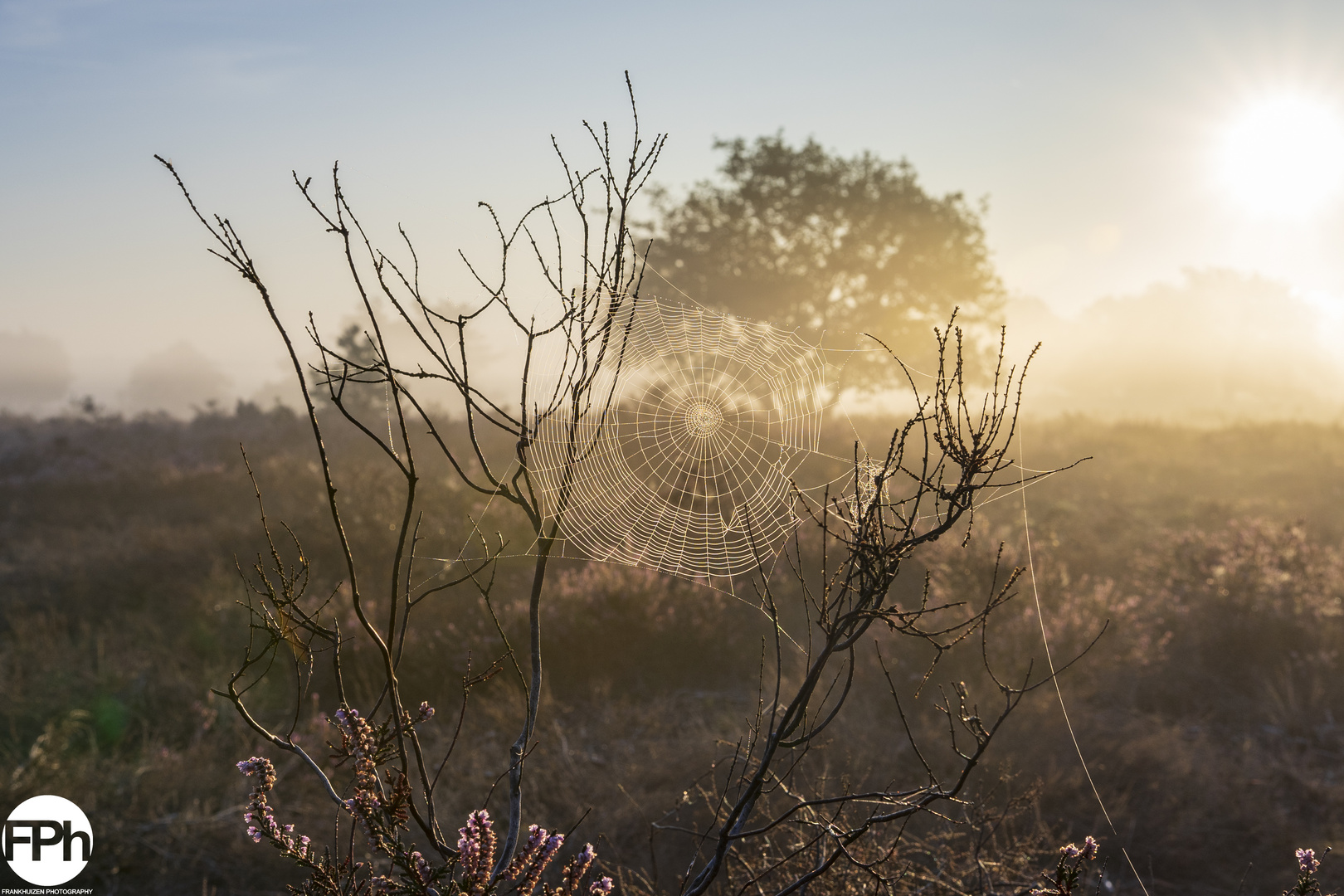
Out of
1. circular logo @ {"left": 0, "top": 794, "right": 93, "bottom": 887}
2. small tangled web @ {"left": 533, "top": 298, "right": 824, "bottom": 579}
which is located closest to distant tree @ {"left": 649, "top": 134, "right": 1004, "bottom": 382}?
small tangled web @ {"left": 533, "top": 298, "right": 824, "bottom": 579}

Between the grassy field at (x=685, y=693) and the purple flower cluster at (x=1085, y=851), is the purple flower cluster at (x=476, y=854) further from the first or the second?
the purple flower cluster at (x=1085, y=851)

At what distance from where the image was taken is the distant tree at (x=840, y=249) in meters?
22.1

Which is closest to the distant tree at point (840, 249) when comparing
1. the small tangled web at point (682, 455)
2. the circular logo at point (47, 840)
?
the small tangled web at point (682, 455)

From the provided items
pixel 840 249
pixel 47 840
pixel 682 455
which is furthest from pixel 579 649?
pixel 840 249

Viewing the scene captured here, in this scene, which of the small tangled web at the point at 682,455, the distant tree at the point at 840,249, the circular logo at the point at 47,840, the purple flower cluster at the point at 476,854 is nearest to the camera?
the purple flower cluster at the point at 476,854

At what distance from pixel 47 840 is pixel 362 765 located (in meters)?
4.18

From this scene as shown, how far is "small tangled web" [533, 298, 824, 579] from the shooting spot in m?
2.99

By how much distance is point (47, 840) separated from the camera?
14.2 feet

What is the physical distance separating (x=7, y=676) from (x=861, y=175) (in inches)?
841

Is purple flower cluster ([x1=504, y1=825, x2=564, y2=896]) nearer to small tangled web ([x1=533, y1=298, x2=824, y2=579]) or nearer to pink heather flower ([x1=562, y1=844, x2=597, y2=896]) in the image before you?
pink heather flower ([x1=562, y1=844, x2=597, y2=896])

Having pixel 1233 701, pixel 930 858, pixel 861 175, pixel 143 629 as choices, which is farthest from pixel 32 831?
pixel 861 175

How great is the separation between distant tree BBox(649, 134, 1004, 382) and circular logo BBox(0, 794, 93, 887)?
19.4 m

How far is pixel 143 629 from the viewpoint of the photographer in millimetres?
7418

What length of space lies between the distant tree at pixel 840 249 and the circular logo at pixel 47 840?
63.7 ft
